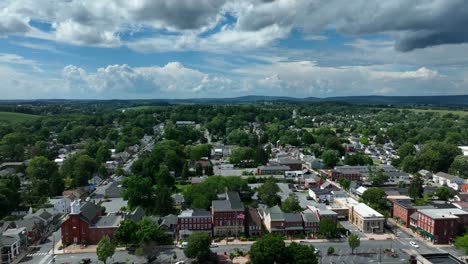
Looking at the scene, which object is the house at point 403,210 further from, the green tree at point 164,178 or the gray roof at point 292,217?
the green tree at point 164,178

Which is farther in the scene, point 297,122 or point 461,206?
point 297,122

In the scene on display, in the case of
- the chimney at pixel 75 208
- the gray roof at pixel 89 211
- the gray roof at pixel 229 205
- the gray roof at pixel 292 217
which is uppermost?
the chimney at pixel 75 208

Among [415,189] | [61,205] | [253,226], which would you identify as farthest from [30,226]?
[415,189]

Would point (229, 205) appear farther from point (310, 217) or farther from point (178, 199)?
point (178, 199)

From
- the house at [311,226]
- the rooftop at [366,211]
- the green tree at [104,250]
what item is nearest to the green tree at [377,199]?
the rooftop at [366,211]

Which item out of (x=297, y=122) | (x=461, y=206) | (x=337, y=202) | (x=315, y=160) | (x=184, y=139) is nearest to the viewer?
(x=461, y=206)

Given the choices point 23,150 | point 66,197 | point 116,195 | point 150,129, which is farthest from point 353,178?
point 150,129

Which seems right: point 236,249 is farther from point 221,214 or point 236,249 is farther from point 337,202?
point 337,202
